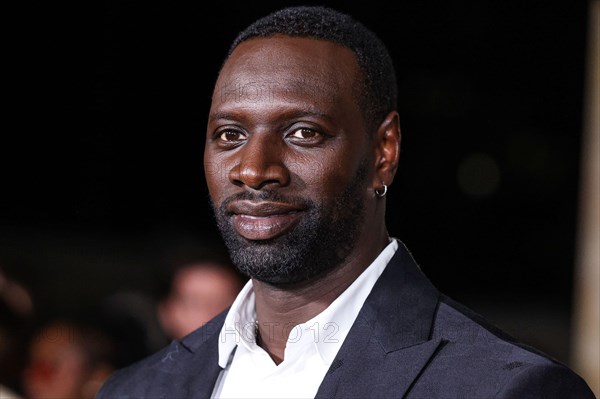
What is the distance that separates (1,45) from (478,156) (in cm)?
287

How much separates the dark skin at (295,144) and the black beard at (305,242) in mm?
18

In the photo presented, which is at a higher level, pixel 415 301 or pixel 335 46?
pixel 335 46

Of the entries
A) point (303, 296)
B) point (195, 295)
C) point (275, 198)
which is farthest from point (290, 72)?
point (195, 295)

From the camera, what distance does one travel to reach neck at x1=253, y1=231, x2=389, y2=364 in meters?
2.59

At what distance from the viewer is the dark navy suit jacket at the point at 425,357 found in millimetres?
2250

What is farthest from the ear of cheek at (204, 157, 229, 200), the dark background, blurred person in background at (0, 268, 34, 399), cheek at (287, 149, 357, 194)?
the dark background

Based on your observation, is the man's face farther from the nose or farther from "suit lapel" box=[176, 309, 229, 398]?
"suit lapel" box=[176, 309, 229, 398]

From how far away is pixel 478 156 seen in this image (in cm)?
621

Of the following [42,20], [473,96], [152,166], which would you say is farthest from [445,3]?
[42,20]

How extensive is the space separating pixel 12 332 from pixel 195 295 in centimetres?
91

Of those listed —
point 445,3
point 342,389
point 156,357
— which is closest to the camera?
point 342,389

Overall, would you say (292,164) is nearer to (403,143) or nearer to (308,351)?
(308,351)

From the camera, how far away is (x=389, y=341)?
8.01 feet

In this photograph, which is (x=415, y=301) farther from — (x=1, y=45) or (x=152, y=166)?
(x=1, y=45)
